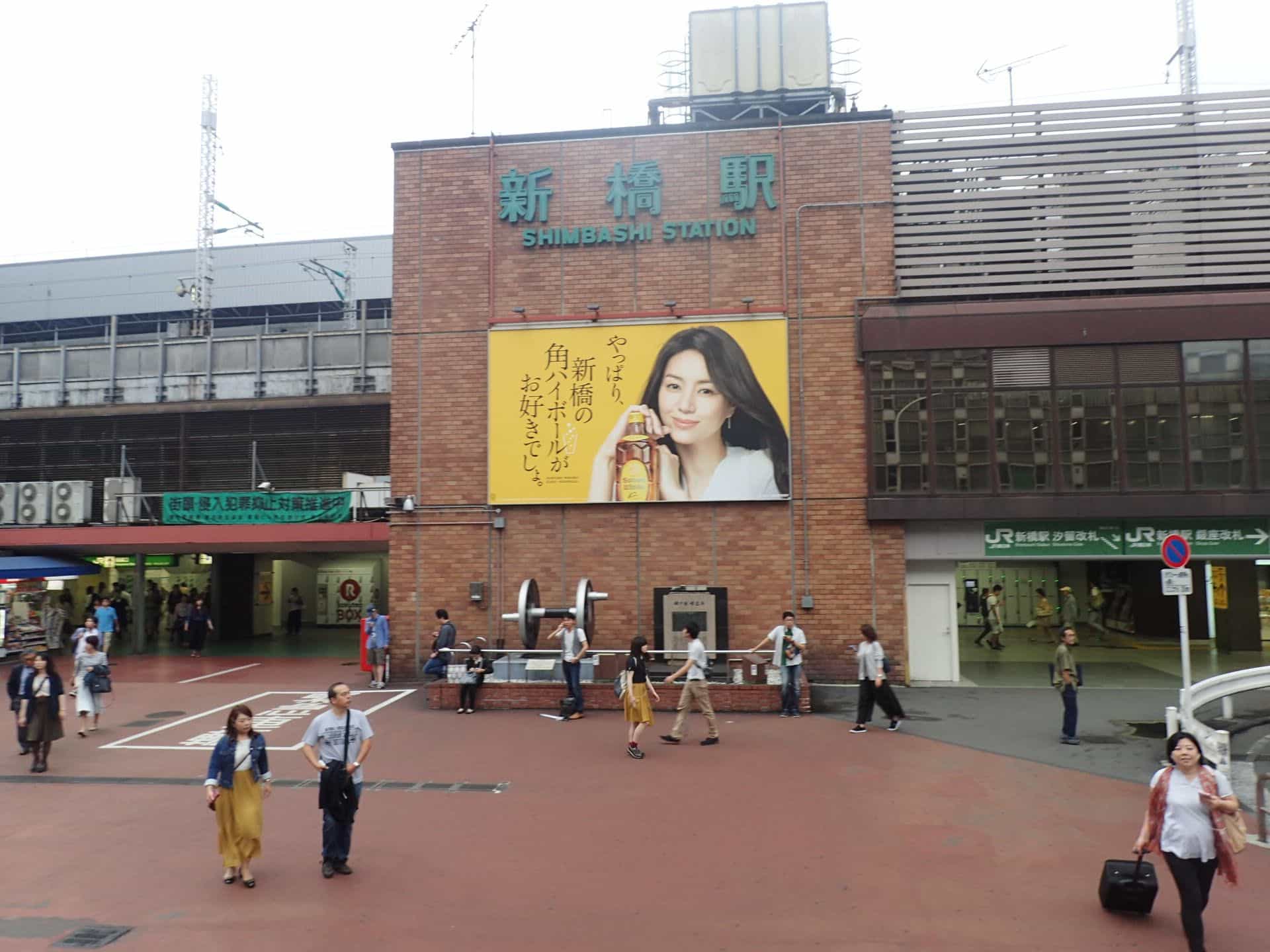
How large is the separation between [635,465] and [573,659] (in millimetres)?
4632

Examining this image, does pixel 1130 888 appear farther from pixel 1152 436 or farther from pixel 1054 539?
pixel 1152 436

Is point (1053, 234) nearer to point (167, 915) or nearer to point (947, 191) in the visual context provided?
point (947, 191)

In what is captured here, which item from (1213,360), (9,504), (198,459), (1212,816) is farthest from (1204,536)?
(9,504)

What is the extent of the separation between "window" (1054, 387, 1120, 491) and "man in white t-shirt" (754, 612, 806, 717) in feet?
21.6

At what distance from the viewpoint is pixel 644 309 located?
57.2 feet

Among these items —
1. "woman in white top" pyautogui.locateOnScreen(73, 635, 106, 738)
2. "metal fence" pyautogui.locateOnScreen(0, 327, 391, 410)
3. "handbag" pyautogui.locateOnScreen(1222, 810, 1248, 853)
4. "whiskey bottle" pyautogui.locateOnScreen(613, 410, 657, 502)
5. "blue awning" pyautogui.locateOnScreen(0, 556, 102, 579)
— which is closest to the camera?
"handbag" pyautogui.locateOnScreen(1222, 810, 1248, 853)

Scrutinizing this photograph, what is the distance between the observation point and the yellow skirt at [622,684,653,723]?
11.0 metres

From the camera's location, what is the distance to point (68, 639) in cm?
2581

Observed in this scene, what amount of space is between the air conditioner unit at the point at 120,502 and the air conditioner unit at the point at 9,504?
2.26 m

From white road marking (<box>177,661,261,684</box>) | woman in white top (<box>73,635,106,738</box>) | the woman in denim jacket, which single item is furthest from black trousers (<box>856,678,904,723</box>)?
white road marking (<box>177,661,261,684</box>)

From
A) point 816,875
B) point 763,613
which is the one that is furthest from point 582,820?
point 763,613

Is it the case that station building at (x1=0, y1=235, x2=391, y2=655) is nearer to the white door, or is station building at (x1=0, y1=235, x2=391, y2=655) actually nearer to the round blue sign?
the white door

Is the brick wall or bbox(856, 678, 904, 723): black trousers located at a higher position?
the brick wall

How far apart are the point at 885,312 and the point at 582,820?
11809 millimetres
